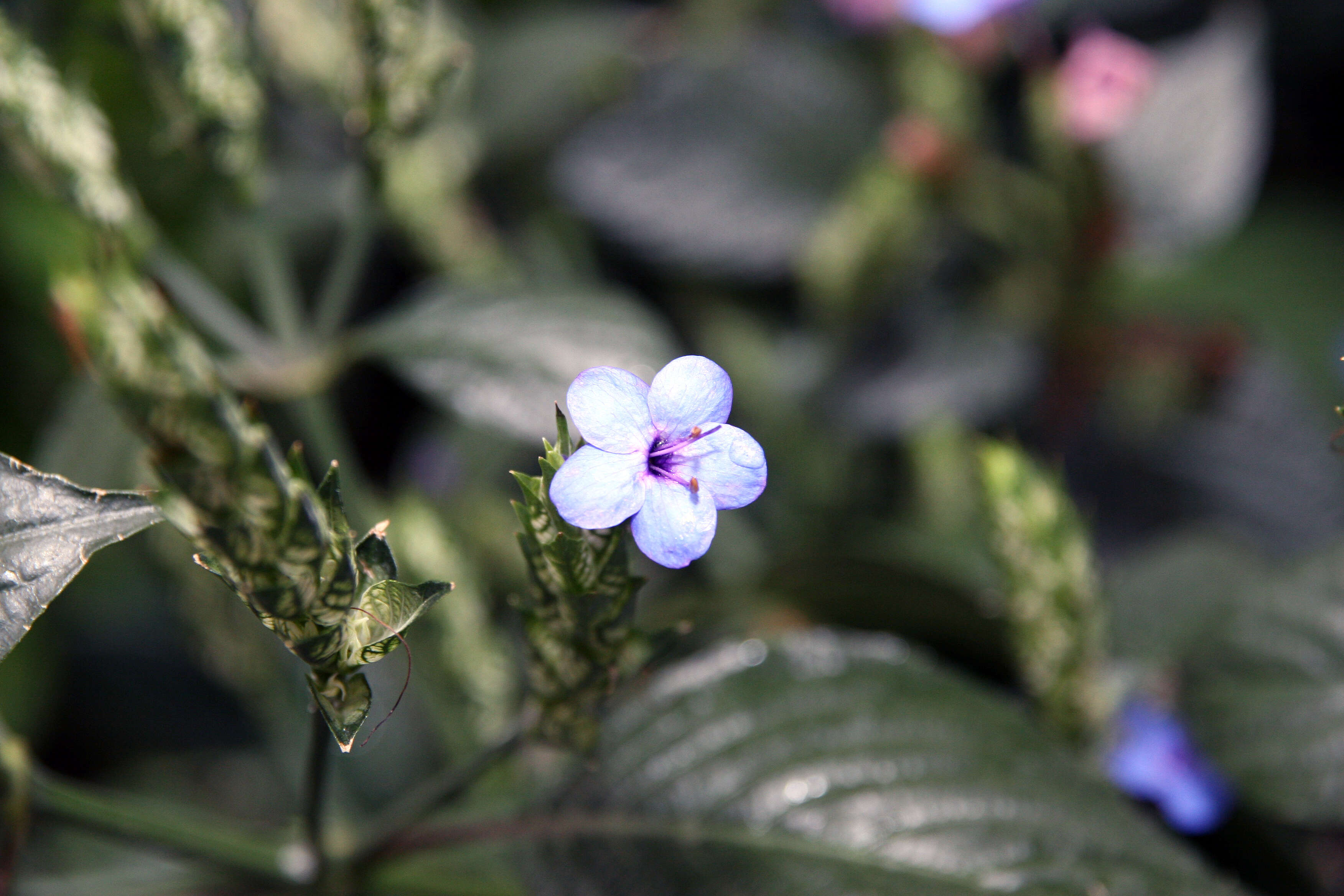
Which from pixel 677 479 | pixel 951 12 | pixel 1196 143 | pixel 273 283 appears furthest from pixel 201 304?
pixel 1196 143

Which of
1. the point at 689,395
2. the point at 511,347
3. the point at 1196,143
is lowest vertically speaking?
the point at 689,395

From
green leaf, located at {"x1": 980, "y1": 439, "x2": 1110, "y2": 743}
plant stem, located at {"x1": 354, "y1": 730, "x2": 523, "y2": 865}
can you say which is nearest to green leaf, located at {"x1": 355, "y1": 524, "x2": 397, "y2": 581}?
plant stem, located at {"x1": 354, "y1": 730, "x2": 523, "y2": 865}

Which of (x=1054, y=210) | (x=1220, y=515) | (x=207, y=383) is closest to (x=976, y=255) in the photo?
(x=1054, y=210)

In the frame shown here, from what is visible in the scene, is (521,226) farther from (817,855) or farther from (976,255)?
(817,855)

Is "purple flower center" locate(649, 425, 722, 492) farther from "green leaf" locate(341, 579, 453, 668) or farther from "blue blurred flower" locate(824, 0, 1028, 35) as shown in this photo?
"blue blurred flower" locate(824, 0, 1028, 35)

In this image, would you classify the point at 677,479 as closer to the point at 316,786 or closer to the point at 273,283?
the point at 316,786

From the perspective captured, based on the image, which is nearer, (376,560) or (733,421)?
(376,560)
